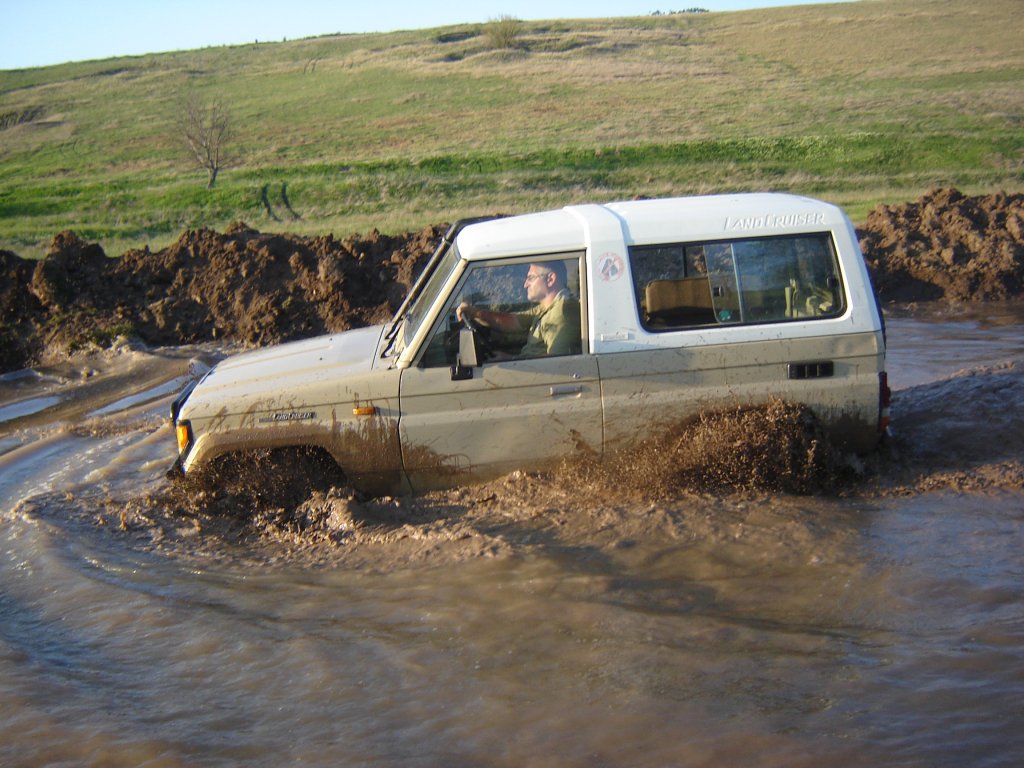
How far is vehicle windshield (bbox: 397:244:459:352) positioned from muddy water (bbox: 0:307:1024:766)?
3.53 ft

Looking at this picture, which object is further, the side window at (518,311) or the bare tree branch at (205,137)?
the bare tree branch at (205,137)

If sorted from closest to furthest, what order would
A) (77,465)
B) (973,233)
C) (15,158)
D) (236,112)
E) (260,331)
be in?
(77,465) → (260,331) → (973,233) → (15,158) → (236,112)

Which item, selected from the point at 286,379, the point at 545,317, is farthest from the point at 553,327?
the point at 286,379

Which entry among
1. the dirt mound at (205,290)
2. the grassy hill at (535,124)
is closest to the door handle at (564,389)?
the dirt mound at (205,290)

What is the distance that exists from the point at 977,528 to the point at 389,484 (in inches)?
134

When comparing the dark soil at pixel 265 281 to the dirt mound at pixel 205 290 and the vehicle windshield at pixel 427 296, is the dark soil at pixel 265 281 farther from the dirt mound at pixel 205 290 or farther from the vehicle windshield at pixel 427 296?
the vehicle windshield at pixel 427 296

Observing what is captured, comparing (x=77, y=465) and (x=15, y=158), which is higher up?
(x=15, y=158)

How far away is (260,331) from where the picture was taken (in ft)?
43.2

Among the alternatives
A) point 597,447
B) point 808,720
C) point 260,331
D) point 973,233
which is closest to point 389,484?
point 597,447

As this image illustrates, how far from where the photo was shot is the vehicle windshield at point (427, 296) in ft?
19.8

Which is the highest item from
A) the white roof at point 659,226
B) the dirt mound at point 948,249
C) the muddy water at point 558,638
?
the white roof at point 659,226

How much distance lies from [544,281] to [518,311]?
0.76 ft

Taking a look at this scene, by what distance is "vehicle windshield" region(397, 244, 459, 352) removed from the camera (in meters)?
Answer: 6.02

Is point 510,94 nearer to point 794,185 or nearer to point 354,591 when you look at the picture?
point 794,185
